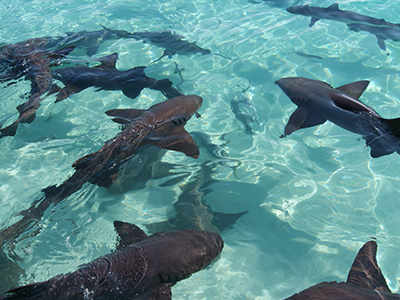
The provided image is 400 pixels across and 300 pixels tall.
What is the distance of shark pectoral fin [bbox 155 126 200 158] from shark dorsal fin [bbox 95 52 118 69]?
3228 mm

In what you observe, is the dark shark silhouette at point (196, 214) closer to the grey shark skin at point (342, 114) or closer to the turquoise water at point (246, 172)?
the turquoise water at point (246, 172)

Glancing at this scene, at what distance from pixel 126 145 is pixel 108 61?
12.4 ft

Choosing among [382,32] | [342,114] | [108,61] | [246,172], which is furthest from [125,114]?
[382,32]

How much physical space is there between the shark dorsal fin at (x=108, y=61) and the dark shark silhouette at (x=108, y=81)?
6cm

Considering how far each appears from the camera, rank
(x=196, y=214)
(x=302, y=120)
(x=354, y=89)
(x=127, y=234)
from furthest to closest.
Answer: (x=354, y=89) < (x=302, y=120) < (x=196, y=214) < (x=127, y=234)

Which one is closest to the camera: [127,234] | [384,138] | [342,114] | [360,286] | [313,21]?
[360,286]

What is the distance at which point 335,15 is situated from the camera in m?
9.62

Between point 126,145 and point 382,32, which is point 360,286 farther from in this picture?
point 382,32

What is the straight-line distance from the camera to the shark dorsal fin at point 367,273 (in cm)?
341

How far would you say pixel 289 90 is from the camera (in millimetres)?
6297

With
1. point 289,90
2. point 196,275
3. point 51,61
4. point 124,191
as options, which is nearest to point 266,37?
point 289,90

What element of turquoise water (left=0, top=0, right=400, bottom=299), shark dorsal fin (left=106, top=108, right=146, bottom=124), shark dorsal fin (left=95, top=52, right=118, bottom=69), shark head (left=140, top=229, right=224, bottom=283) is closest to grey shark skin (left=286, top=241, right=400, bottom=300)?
turquoise water (left=0, top=0, right=400, bottom=299)

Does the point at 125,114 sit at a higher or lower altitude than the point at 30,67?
lower

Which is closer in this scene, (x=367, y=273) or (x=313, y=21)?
(x=367, y=273)
